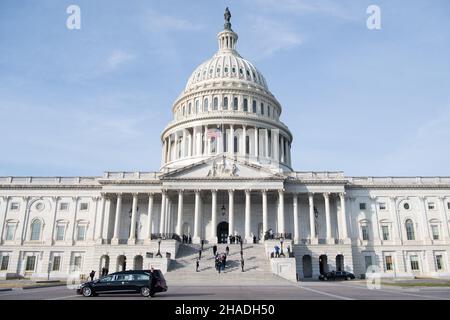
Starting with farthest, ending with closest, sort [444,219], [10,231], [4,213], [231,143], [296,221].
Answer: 1. [231,143]
2. [4,213]
3. [10,231]
4. [444,219]
5. [296,221]

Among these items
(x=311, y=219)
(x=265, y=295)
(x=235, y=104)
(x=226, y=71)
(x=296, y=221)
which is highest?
(x=226, y=71)

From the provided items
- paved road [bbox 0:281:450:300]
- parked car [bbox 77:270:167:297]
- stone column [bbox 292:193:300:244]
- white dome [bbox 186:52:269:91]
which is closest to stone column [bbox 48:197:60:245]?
white dome [bbox 186:52:269:91]

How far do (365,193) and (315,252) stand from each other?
14.9 metres

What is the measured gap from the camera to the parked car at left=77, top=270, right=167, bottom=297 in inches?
820

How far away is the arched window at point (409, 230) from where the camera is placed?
6284 cm

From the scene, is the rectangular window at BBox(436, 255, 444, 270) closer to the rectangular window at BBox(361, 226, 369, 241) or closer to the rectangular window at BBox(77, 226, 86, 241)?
the rectangular window at BBox(361, 226, 369, 241)

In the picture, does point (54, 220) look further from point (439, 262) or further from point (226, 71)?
point (439, 262)

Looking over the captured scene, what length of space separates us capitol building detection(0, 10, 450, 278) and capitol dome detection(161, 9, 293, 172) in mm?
9730

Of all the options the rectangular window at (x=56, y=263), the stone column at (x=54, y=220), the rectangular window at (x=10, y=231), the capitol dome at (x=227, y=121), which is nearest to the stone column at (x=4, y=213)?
the rectangular window at (x=10, y=231)

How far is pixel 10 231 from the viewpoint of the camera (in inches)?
2537

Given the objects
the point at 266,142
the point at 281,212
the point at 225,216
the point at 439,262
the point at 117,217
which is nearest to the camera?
the point at 281,212

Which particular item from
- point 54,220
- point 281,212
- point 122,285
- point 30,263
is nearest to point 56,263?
point 30,263

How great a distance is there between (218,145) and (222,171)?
16403 millimetres
